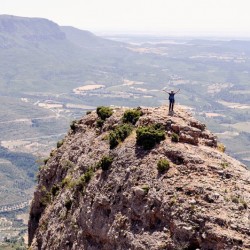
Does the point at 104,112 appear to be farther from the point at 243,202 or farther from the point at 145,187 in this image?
the point at 243,202

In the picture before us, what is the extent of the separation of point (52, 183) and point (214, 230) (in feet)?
66.6

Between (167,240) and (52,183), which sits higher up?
(167,240)

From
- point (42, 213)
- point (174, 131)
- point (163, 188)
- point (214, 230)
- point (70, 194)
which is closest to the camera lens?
point (214, 230)

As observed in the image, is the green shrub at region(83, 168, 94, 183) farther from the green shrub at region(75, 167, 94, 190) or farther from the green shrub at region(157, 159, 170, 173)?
the green shrub at region(157, 159, 170, 173)

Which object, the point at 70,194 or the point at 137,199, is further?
the point at 70,194

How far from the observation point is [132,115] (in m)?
36.8

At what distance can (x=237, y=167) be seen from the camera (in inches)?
1218

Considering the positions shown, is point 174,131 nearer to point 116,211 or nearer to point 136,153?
point 136,153

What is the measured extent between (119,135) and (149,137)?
3.50 meters

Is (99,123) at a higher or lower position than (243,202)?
higher

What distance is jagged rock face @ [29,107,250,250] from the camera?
25516mm

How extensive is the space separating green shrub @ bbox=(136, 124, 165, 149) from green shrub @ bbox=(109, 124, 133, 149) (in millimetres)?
2268

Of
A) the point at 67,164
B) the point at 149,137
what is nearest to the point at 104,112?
the point at 67,164

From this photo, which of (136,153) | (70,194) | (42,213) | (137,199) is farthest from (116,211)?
(42,213)
